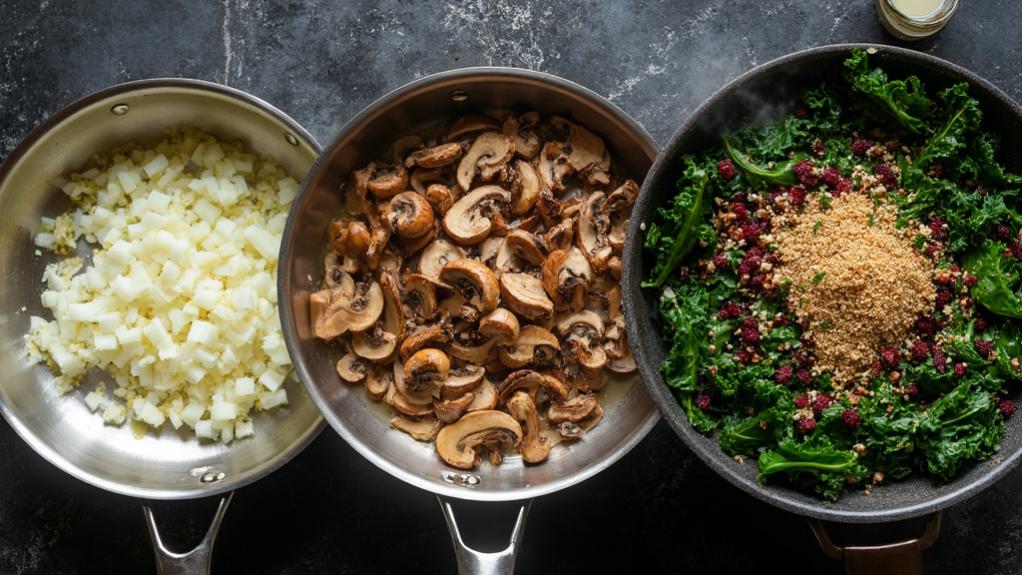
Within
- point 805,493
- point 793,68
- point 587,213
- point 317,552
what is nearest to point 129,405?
point 317,552

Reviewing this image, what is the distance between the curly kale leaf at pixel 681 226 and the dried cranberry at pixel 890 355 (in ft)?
1.93

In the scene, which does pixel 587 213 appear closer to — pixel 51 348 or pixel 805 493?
pixel 805 493

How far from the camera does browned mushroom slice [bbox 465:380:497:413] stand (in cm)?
273

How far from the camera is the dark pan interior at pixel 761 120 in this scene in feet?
7.85

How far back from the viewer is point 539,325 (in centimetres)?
273

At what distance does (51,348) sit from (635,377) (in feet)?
6.44

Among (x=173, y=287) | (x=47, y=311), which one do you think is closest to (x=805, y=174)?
(x=173, y=287)

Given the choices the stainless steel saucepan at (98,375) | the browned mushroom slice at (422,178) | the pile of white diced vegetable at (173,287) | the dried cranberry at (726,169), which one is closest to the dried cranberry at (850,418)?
the dried cranberry at (726,169)

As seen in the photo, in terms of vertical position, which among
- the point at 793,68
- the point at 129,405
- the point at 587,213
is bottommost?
the point at 129,405

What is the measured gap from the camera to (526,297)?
263 cm

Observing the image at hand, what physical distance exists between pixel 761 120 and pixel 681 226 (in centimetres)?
43

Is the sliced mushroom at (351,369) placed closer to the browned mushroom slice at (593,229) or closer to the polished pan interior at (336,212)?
the polished pan interior at (336,212)

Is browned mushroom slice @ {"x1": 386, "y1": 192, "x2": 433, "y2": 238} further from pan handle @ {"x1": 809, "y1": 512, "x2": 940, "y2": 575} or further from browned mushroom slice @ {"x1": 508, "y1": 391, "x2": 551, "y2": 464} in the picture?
pan handle @ {"x1": 809, "y1": 512, "x2": 940, "y2": 575}

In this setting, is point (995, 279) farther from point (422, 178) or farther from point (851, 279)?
point (422, 178)
